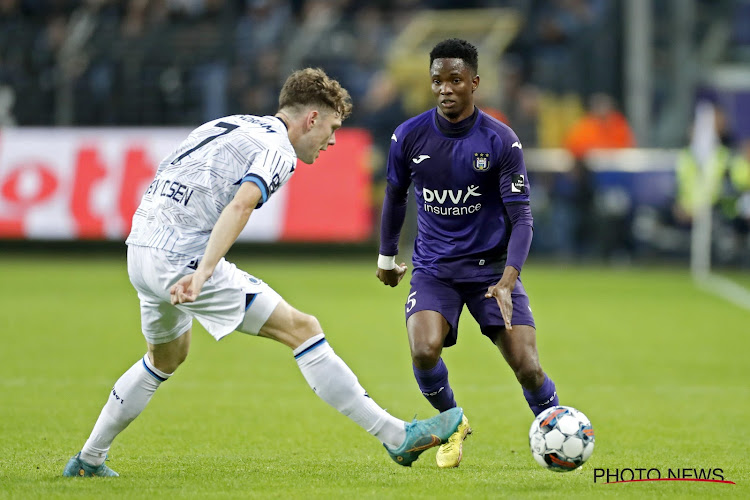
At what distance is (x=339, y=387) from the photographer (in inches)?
Answer: 226

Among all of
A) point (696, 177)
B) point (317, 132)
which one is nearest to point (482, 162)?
point (317, 132)

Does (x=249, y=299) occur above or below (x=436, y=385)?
above

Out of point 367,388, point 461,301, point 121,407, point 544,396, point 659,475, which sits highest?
point 461,301

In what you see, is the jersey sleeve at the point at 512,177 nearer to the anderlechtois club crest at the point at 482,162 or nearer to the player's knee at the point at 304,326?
the anderlechtois club crest at the point at 482,162

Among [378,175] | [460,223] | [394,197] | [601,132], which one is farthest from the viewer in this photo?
[601,132]

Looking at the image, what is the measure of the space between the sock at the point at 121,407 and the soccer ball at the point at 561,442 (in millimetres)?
1945

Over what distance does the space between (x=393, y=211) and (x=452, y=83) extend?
2.76ft

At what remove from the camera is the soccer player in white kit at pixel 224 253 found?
5582mm

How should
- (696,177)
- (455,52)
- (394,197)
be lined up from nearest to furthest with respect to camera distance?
(455,52), (394,197), (696,177)

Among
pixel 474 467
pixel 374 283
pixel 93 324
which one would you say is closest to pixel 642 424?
pixel 474 467

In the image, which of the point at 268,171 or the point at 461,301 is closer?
the point at 268,171

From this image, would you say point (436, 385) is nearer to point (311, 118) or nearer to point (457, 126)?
point (457, 126)

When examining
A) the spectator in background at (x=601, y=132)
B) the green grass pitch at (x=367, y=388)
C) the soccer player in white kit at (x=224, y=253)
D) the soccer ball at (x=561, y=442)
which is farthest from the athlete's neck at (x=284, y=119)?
Result: the spectator in background at (x=601, y=132)

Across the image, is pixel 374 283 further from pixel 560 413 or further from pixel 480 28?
pixel 560 413
